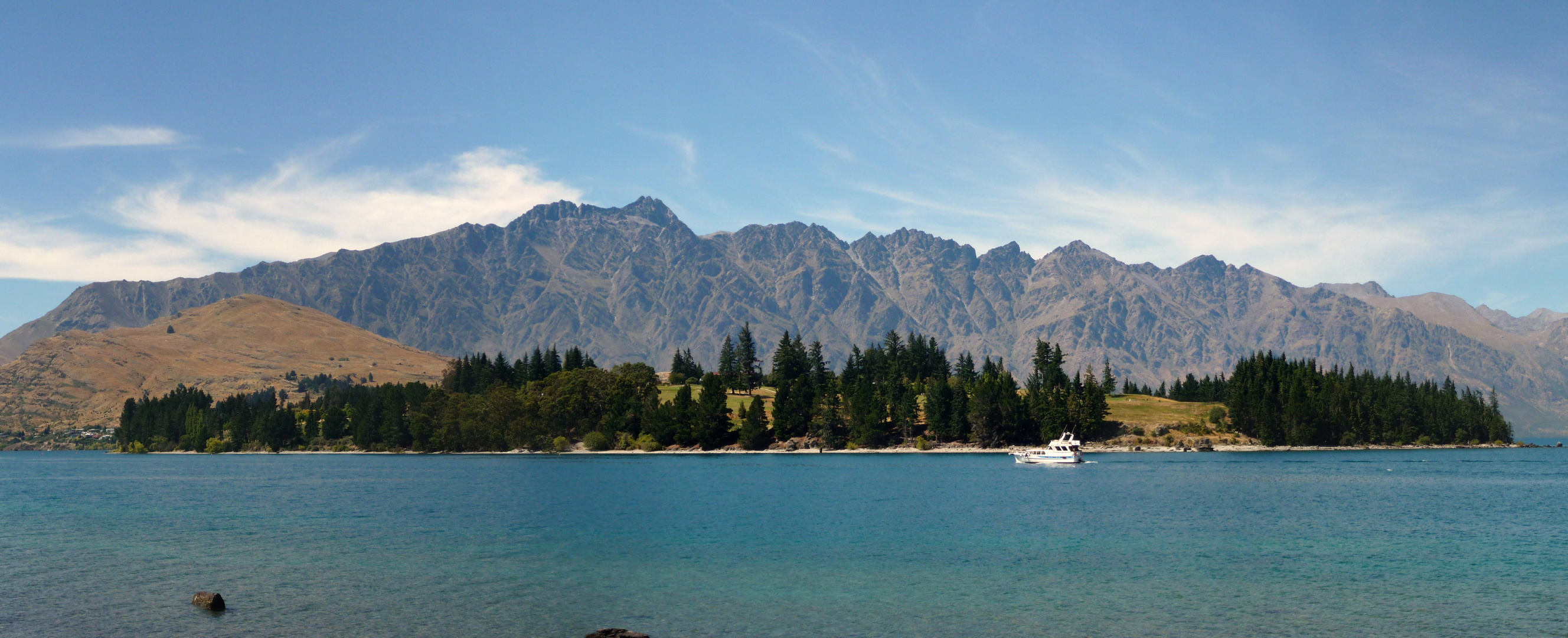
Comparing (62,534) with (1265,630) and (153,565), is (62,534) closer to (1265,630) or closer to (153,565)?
(153,565)

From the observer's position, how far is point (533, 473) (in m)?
156

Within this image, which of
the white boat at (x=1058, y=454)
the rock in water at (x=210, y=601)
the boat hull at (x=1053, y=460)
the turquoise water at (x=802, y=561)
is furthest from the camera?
the white boat at (x=1058, y=454)

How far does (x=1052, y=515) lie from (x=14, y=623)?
241 ft

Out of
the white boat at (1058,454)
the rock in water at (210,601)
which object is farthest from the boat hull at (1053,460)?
the rock in water at (210,601)

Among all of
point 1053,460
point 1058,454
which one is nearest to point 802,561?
point 1053,460

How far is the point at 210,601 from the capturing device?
153 feet

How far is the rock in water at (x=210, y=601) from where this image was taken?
4644 cm

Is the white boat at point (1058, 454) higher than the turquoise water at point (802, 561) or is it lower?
higher

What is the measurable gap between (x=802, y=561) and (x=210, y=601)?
32201 mm

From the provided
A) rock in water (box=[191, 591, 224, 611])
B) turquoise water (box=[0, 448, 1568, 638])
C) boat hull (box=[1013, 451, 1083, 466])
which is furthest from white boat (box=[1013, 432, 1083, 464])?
rock in water (box=[191, 591, 224, 611])

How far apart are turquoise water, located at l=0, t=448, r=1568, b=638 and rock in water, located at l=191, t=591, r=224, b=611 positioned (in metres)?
0.45

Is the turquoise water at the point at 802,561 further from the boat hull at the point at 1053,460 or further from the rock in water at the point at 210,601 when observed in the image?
the boat hull at the point at 1053,460

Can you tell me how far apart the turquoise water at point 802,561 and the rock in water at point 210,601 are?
0.45 metres

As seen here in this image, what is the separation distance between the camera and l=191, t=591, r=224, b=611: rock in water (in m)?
46.4
